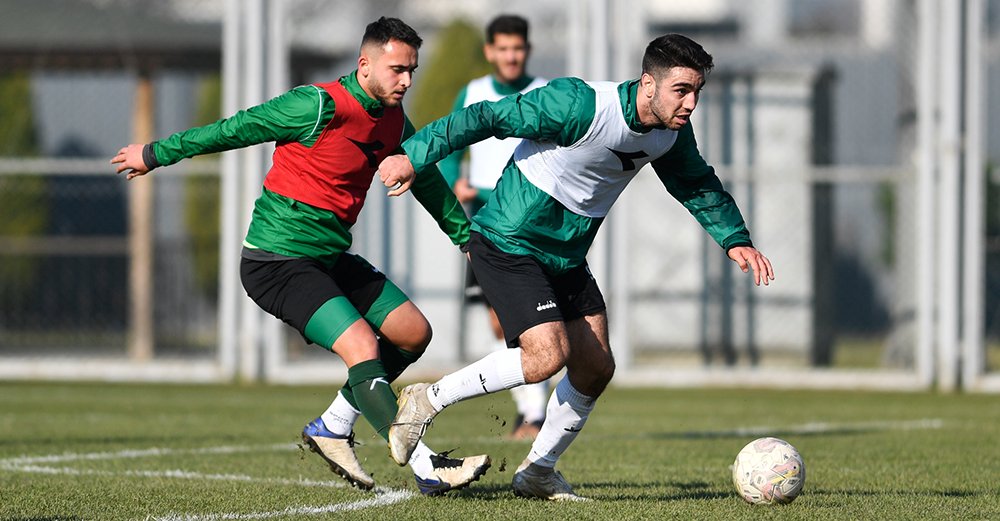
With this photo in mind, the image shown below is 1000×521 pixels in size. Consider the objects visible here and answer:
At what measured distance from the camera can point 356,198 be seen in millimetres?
5996

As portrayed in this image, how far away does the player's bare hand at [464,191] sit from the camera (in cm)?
856

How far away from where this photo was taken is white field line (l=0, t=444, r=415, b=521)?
5194 millimetres

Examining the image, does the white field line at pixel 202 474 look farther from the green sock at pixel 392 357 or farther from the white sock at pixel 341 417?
the green sock at pixel 392 357

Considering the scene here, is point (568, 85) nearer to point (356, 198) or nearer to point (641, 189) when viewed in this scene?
point (356, 198)

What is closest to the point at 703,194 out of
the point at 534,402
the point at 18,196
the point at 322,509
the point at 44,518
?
the point at 322,509

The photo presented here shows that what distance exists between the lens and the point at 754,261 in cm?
564

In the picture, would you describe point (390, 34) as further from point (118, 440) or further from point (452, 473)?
point (118, 440)

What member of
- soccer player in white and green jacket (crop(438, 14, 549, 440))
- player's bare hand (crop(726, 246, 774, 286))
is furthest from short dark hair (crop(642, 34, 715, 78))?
soccer player in white and green jacket (crop(438, 14, 549, 440))

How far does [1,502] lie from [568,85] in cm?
256

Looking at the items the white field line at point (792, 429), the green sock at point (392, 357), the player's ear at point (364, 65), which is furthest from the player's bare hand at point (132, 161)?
the white field line at point (792, 429)

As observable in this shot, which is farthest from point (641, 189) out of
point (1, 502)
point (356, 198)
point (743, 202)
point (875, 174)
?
point (1, 502)

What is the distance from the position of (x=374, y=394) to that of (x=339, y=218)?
0.79 metres

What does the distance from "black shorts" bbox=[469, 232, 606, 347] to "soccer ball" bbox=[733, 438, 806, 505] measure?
0.86 m

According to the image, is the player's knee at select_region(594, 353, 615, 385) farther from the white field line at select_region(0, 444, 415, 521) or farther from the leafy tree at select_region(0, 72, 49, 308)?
the leafy tree at select_region(0, 72, 49, 308)
